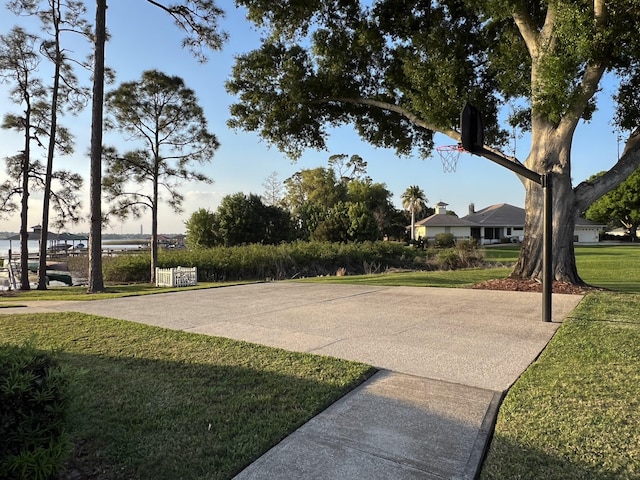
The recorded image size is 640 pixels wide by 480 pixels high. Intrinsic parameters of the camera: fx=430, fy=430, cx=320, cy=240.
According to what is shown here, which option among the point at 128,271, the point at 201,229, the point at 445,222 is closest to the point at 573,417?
the point at 128,271

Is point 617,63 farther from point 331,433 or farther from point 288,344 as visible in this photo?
point 331,433

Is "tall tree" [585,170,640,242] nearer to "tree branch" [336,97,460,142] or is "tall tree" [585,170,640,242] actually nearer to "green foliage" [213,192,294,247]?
"green foliage" [213,192,294,247]

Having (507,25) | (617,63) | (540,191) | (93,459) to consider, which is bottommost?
(93,459)

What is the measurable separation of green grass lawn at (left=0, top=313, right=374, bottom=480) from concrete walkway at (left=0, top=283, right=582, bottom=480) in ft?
0.71

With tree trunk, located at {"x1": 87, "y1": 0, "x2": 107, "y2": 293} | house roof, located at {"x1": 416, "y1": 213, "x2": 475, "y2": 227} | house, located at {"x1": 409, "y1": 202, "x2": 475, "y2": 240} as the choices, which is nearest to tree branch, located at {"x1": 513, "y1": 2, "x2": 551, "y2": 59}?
tree trunk, located at {"x1": 87, "y1": 0, "x2": 107, "y2": 293}

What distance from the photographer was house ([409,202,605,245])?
165 ft

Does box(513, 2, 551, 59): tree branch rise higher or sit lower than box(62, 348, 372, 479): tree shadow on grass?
higher

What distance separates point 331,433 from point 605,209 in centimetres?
6116

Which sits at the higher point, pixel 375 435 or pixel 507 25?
pixel 507 25

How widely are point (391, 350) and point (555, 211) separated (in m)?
7.40

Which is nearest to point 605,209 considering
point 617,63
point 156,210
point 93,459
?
point 617,63

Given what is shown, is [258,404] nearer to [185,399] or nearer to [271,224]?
[185,399]

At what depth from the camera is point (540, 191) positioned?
10164 millimetres

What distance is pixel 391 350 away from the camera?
185 inches
